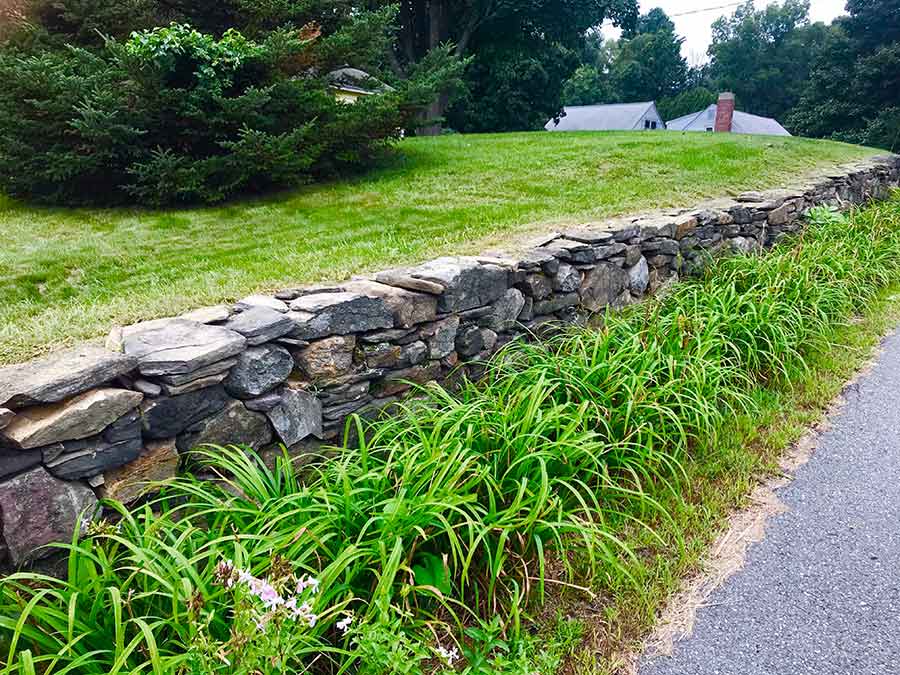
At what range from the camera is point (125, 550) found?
1.71 metres

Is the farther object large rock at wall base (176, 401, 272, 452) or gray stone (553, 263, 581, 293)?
gray stone (553, 263, 581, 293)

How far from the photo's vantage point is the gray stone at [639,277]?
3955 millimetres

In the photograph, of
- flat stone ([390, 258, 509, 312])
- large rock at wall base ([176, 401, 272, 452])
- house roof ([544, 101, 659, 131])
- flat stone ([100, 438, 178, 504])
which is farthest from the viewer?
house roof ([544, 101, 659, 131])

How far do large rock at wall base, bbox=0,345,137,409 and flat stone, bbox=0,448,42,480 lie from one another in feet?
0.42

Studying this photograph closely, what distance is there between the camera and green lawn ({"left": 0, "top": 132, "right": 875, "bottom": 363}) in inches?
115

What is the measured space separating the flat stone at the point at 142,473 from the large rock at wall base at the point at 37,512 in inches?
3.6

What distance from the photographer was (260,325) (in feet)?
6.84

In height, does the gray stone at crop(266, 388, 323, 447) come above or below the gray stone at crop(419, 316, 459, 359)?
below

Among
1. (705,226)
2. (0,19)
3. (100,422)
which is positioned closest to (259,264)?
(100,422)

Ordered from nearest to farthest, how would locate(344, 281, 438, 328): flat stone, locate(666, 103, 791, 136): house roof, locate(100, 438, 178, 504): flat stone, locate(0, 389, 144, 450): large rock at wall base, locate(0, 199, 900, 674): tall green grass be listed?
locate(0, 199, 900, 674): tall green grass < locate(0, 389, 144, 450): large rock at wall base < locate(100, 438, 178, 504): flat stone < locate(344, 281, 438, 328): flat stone < locate(666, 103, 791, 136): house roof

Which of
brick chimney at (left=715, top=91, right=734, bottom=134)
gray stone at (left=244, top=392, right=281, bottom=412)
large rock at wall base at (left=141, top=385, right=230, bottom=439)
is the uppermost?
brick chimney at (left=715, top=91, right=734, bottom=134)

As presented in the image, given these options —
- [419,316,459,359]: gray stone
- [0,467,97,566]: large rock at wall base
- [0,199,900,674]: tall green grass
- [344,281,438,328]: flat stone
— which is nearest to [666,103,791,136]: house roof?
[0,199,900,674]: tall green grass

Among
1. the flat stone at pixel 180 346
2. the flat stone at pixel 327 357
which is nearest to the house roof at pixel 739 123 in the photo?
the flat stone at pixel 327 357

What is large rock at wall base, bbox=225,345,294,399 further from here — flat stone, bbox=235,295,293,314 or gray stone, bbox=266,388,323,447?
flat stone, bbox=235,295,293,314
